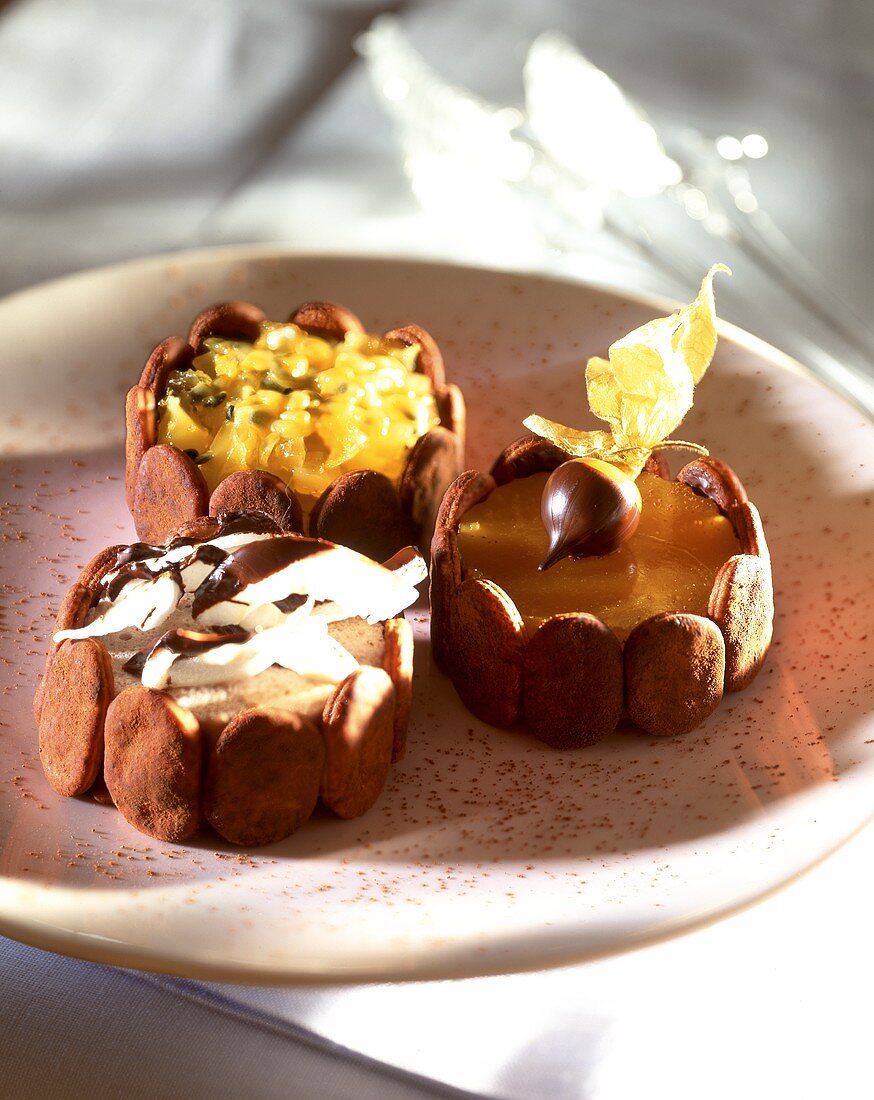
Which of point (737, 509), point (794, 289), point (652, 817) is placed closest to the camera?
point (652, 817)

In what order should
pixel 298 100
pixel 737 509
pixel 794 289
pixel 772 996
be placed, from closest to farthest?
pixel 772 996 → pixel 737 509 → pixel 794 289 → pixel 298 100

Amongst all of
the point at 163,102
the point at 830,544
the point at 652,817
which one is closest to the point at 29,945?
the point at 652,817

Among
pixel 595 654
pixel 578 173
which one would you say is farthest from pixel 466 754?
pixel 578 173

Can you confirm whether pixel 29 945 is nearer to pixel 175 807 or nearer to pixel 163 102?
pixel 175 807

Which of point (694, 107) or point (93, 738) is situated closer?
point (93, 738)

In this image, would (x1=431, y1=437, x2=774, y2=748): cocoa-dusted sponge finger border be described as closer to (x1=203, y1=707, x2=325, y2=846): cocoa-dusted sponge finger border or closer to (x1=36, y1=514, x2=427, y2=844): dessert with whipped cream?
(x1=36, y1=514, x2=427, y2=844): dessert with whipped cream

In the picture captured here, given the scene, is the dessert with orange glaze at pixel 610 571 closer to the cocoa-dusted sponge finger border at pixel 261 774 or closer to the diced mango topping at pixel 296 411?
the diced mango topping at pixel 296 411

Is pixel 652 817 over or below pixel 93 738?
below

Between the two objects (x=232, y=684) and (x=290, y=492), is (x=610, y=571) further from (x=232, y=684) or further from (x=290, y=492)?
(x=232, y=684)
